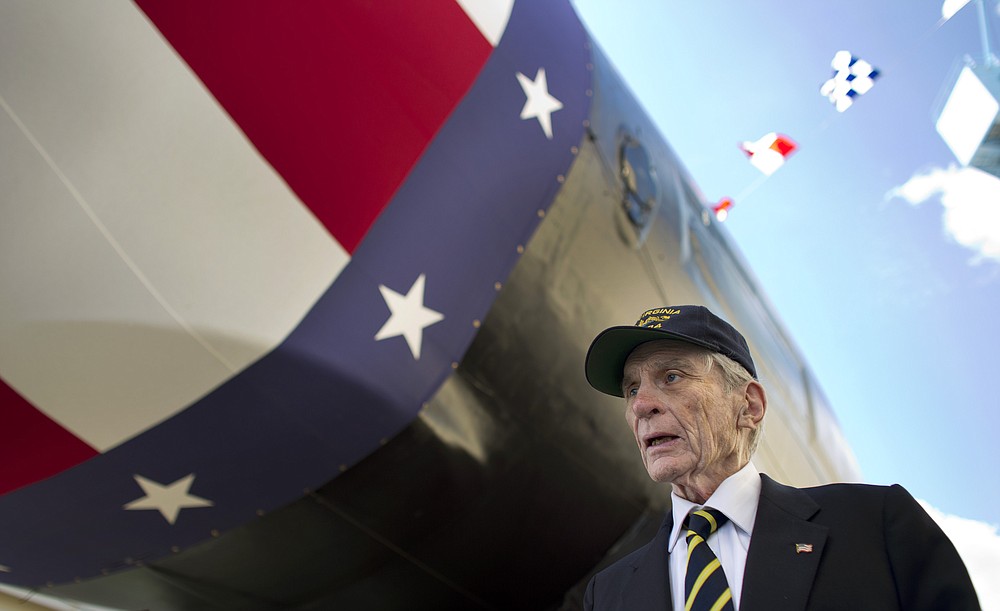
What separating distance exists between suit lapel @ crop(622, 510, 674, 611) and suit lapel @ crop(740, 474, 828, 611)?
7.3 inches

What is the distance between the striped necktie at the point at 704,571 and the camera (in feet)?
4.13

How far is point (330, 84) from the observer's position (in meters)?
2.44

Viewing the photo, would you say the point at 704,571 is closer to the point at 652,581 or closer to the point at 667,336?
the point at 652,581

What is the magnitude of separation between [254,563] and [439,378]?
803 mm

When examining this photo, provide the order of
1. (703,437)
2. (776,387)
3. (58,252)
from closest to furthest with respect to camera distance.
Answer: (703,437) → (58,252) → (776,387)

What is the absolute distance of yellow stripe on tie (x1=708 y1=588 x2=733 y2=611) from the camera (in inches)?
49.1

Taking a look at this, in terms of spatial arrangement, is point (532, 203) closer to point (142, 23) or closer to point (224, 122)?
point (224, 122)

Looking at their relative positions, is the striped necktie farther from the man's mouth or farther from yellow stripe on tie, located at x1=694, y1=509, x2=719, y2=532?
the man's mouth

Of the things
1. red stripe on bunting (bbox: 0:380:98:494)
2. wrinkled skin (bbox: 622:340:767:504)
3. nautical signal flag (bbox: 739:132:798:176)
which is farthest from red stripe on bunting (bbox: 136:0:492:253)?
nautical signal flag (bbox: 739:132:798:176)

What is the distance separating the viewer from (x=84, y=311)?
214 cm

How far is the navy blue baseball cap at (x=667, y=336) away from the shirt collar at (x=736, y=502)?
229 mm

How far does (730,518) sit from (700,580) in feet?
0.43

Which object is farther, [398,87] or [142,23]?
[398,87]

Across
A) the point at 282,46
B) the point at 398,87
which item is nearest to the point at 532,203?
the point at 398,87
